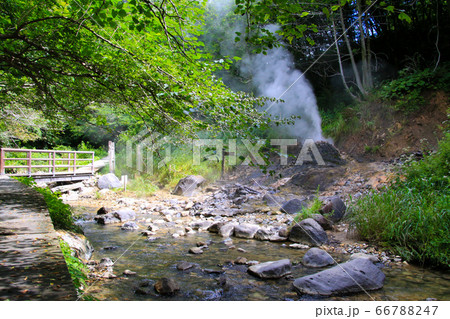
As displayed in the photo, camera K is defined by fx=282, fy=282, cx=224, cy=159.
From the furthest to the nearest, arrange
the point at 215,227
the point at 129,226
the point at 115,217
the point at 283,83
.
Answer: the point at 283,83
the point at 115,217
the point at 129,226
the point at 215,227

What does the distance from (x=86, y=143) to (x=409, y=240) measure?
936 inches

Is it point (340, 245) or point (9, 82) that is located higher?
point (9, 82)

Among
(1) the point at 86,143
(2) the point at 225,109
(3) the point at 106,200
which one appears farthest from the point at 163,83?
(1) the point at 86,143

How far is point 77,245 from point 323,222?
4.96 m

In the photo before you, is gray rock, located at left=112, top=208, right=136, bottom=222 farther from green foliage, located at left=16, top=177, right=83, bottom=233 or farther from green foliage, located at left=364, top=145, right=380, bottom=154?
green foliage, located at left=364, top=145, right=380, bottom=154

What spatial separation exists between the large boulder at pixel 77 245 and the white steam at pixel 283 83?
1153 cm

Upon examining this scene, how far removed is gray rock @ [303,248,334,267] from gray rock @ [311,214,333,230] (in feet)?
5.39

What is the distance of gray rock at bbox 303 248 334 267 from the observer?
459 centimetres

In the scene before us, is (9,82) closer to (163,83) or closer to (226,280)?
(163,83)

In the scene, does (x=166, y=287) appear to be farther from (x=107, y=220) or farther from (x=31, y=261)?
(x=107, y=220)

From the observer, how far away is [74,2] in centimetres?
275

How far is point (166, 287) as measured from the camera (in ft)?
11.7

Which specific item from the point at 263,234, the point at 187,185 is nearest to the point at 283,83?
the point at 187,185

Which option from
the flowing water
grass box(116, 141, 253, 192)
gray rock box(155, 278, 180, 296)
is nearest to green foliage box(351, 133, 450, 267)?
the flowing water
